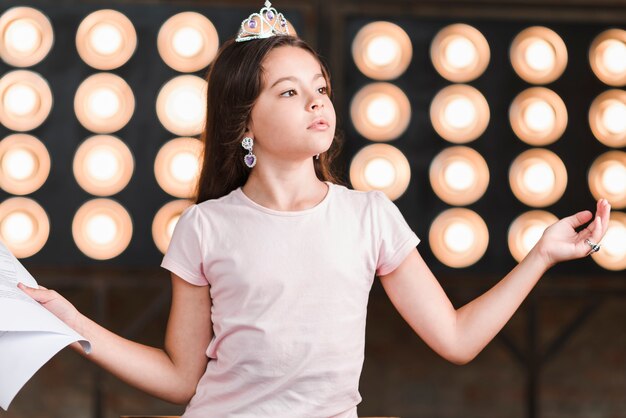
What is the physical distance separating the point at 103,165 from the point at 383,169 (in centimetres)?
75

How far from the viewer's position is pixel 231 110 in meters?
1.29

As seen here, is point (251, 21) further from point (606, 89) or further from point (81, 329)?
point (606, 89)

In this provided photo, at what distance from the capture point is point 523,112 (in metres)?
2.37

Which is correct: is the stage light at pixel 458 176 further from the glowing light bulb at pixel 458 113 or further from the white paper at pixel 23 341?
the white paper at pixel 23 341

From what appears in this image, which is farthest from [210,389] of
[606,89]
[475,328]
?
[606,89]

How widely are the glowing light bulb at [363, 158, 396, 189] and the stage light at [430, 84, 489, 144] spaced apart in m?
0.17

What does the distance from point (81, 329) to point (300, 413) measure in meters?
0.33

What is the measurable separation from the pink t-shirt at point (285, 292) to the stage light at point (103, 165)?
3.56ft

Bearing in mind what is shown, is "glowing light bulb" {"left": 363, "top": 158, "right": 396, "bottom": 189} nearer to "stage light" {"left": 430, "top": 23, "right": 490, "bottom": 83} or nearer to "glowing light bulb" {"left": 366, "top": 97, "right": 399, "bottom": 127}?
"glowing light bulb" {"left": 366, "top": 97, "right": 399, "bottom": 127}

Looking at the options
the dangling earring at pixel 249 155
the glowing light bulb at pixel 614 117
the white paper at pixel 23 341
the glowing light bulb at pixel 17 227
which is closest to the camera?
the white paper at pixel 23 341

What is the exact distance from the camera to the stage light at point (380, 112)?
7.70 feet

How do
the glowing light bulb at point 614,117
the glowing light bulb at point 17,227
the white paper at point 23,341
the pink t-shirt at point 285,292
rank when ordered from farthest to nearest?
the glowing light bulb at point 614,117, the glowing light bulb at point 17,227, the pink t-shirt at point 285,292, the white paper at point 23,341

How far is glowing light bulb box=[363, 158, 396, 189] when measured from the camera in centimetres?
235

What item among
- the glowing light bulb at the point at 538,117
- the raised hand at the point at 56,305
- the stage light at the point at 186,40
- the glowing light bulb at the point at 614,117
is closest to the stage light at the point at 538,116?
the glowing light bulb at the point at 538,117
